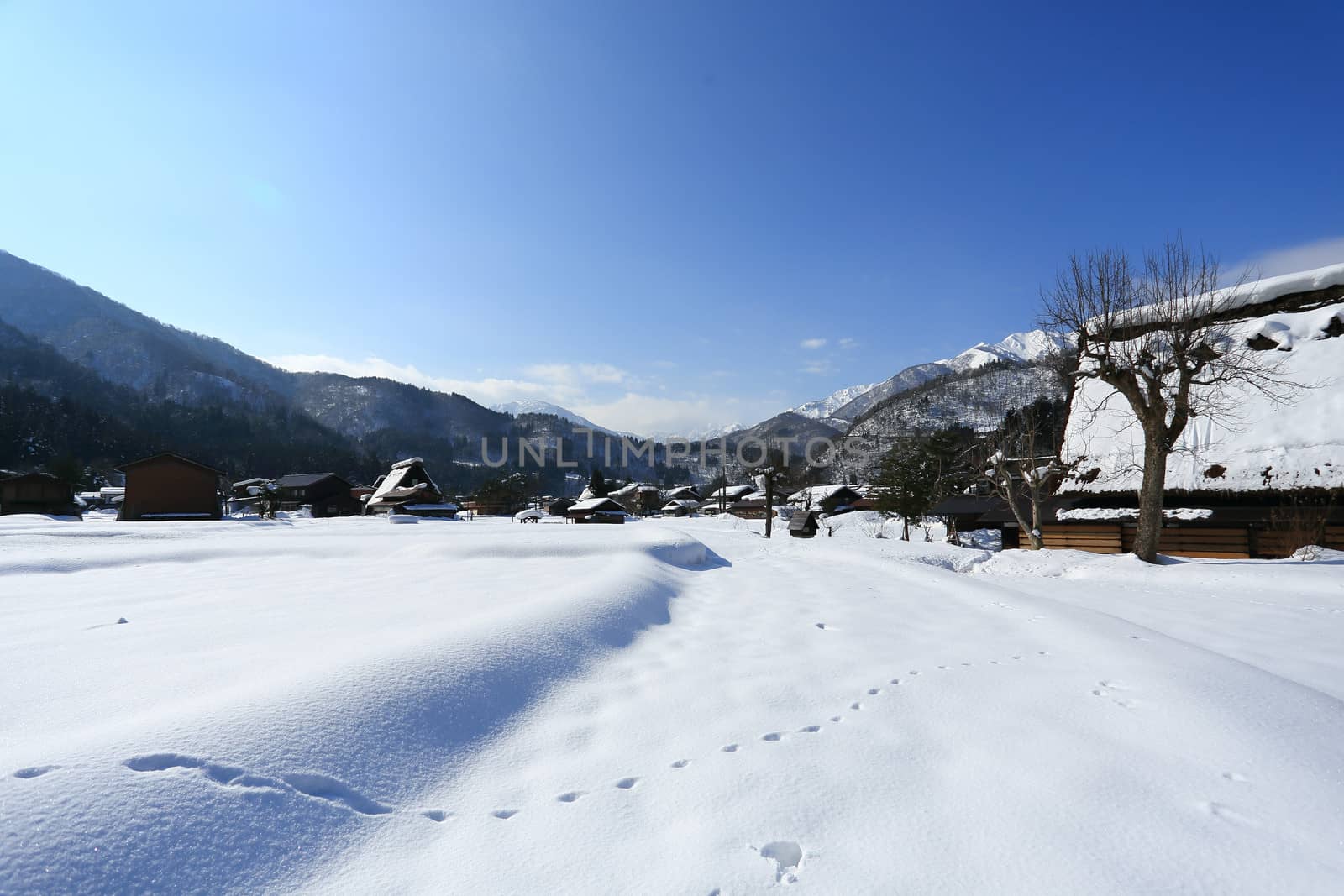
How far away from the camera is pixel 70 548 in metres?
10.6

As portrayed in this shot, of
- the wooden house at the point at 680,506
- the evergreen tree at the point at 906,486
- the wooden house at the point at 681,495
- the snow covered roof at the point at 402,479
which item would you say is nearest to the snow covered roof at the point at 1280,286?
the evergreen tree at the point at 906,486

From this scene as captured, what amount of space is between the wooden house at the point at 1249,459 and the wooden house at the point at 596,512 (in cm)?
2885

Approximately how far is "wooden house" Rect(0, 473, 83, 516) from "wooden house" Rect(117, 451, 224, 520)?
548 cm

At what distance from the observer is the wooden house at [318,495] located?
A: 50062 millimetres

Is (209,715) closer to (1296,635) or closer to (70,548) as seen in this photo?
(1296,635)

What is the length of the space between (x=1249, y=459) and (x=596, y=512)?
1339 inches

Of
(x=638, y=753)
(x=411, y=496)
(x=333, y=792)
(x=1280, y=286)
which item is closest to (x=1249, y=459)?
(x=1280, y=286)

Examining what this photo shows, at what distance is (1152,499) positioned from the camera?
480 inches

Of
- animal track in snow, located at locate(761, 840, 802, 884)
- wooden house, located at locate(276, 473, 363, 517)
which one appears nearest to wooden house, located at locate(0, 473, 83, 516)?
wooden house, located at locate(276, 473, 363, 517)

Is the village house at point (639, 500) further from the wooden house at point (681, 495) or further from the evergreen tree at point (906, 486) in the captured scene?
the evergreen tree at point (906, 486)

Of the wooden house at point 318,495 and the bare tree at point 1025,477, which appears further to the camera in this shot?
the wooden house at point 318,495

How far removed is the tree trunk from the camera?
12.0 metres

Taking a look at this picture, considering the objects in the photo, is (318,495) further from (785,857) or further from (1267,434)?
(1267,434)

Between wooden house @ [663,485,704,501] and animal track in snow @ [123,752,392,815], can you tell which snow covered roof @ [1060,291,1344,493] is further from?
wooden house @ [663,485,704,501]
